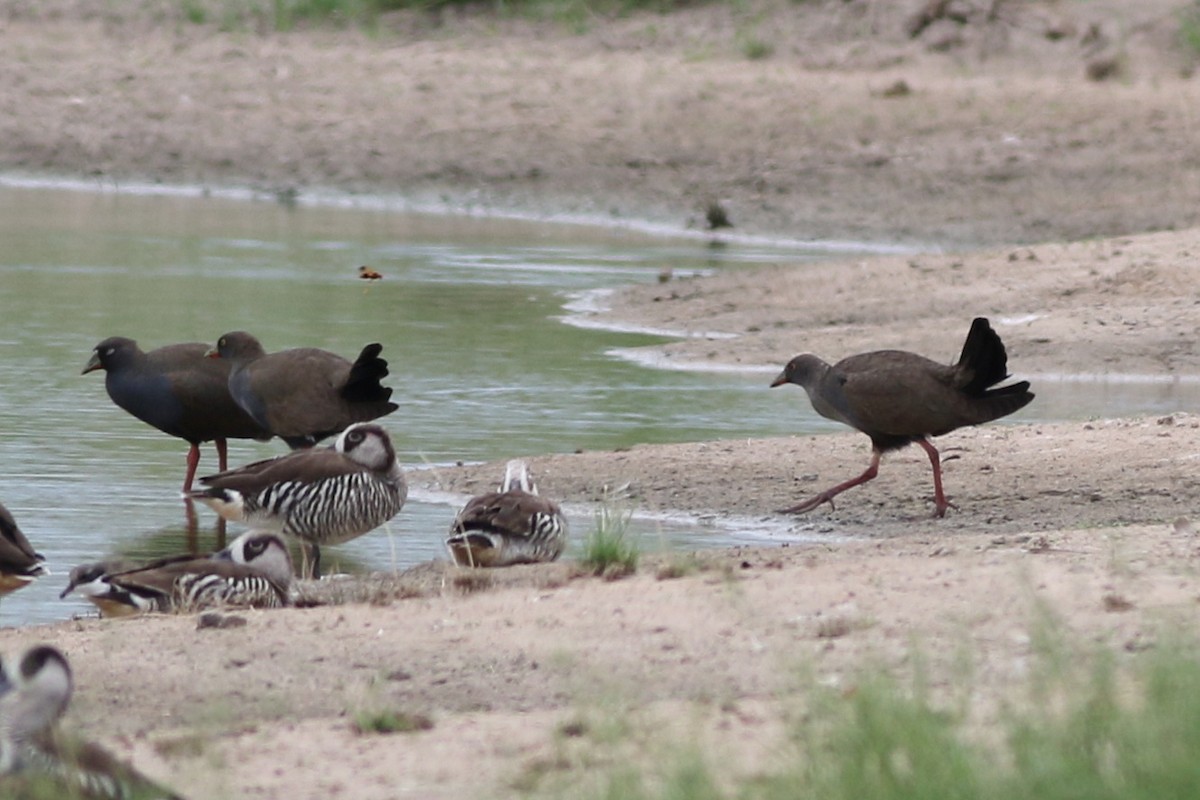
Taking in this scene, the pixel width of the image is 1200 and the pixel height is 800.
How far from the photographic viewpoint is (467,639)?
7.11 meters

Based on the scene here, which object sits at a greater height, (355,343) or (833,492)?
(355,343)

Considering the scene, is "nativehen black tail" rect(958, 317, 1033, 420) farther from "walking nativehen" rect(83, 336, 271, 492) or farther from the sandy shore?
"walking nativehen" rect(83, 336, 271, 492)

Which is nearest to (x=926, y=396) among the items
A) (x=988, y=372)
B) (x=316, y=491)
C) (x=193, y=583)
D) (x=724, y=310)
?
(x=988, y=372)

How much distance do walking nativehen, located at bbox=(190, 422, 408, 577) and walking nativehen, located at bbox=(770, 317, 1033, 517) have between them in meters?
2.00

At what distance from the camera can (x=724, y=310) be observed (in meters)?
17.6

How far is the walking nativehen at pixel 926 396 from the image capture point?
413 inches

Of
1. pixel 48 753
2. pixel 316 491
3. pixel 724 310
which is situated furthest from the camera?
pixel 724 310

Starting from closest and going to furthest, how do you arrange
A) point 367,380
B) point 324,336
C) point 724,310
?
point 367,380, point 324,336, point 724,310

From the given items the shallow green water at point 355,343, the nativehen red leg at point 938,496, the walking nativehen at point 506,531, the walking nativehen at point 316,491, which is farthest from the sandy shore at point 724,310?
the walking nativehen at point 316,491

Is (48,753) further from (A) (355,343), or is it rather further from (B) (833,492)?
(A) (355,343)

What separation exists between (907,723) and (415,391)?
947cm

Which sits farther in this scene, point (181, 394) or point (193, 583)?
point (181, 394)

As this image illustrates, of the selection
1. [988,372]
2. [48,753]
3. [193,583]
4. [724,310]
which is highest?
[988,372]

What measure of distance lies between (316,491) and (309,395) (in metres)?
1.78
